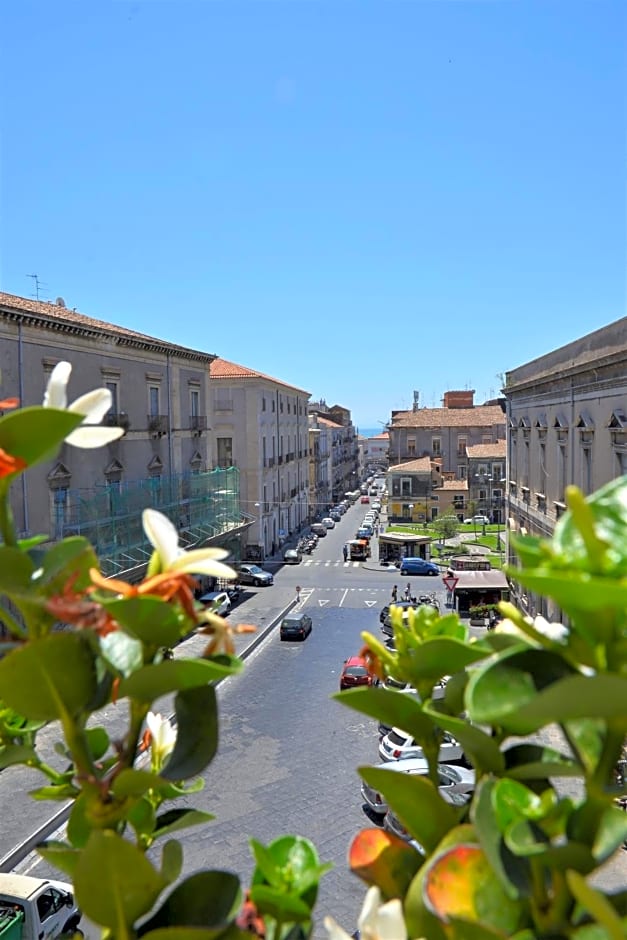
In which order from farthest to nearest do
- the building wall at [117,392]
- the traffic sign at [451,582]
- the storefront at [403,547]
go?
1. the storefront at [403,547]
2. the traffic sign at [451,582]
3. the building wall at [117,392]

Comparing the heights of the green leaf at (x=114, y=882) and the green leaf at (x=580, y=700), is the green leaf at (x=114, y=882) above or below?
below

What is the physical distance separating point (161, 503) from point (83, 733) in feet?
76.5

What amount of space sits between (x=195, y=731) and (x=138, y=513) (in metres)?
21.3

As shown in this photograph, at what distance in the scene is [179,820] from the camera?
3.71 ft

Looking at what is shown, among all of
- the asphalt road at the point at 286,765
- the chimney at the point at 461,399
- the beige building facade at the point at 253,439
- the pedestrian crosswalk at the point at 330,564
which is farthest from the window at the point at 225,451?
the chimney at the point at 461,399

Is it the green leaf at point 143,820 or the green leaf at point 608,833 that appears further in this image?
the green leaf at point 143,820

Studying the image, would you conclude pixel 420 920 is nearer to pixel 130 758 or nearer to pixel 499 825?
pixel 499 825

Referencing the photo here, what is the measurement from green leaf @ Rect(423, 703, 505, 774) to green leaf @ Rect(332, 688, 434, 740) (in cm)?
7

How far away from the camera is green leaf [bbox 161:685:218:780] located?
1.04 m

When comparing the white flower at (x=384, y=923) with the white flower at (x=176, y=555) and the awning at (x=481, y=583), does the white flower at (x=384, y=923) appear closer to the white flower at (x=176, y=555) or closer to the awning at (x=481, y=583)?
the white flower at (x=176, y=555)

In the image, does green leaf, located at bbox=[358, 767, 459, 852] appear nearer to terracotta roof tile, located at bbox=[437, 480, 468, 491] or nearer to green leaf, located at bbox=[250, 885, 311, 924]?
green leaf, located at bbox=[250, 885, 311, 924]

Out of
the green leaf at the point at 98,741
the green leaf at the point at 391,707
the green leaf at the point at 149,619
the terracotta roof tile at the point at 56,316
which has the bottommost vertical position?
the green leaf at the point at 98,741

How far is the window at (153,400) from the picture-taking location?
24.5m

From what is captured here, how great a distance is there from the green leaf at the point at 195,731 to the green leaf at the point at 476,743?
0.31 meters
